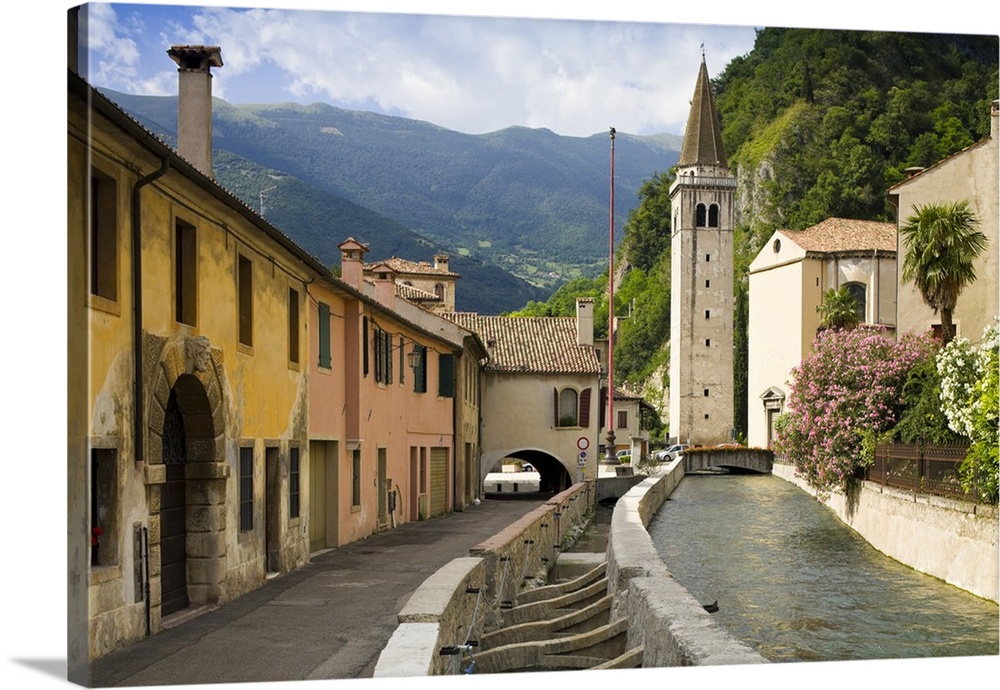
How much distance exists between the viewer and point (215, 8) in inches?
302

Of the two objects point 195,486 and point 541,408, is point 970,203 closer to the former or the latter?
point 195,486

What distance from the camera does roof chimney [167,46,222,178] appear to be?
11156 mm

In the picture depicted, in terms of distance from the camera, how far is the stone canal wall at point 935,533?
570 inches

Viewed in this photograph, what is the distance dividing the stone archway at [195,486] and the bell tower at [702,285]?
56.7 meters

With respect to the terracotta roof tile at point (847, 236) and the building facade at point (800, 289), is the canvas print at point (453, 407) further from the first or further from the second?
the building facade at point (800, 289)

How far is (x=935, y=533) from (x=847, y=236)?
2673cm

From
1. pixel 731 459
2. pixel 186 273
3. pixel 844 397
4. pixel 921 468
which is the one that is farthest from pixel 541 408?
pixel 186 273

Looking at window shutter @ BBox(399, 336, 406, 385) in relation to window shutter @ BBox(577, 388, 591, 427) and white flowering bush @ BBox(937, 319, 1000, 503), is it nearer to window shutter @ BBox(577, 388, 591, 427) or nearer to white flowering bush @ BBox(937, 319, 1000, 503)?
white flowering bush @ BBox(937, 319, 1000, 503)

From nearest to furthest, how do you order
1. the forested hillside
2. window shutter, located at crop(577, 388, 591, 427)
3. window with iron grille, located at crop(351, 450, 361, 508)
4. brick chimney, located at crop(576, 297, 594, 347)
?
1. the forested hillside
2. window with iron grille, located at crop(351, 450, 361, 508)
3. window shutter, located at crop(577, 388, 591, 427)
4. brick chimney, located at crop(576, 297, 594, 347)

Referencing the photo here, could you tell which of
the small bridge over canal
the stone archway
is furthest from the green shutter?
the small bridge over canal

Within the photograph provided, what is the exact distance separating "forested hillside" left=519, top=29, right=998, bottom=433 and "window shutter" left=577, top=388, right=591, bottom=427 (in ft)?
32.2

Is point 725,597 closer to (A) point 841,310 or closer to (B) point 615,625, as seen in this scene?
(B) point 615,625

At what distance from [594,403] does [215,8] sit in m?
27.6

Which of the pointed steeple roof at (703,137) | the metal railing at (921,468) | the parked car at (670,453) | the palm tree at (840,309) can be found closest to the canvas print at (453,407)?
the metal railing at (921,468)
